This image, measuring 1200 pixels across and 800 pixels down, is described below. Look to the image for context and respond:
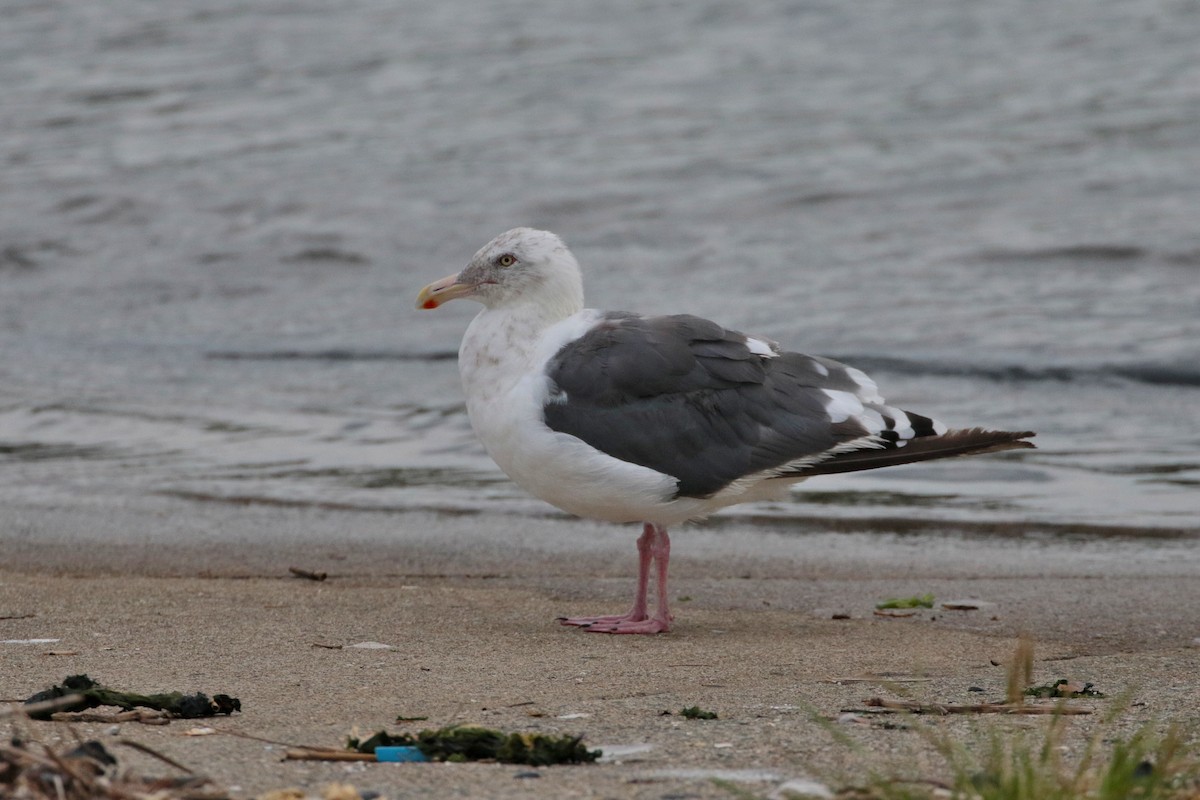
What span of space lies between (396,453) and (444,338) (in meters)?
3.35

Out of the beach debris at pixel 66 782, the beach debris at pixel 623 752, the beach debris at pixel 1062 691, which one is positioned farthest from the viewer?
the beach debris at pixel 1062 691

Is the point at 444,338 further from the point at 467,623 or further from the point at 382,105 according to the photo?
the point at 382,105

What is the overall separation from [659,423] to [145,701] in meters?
2.29

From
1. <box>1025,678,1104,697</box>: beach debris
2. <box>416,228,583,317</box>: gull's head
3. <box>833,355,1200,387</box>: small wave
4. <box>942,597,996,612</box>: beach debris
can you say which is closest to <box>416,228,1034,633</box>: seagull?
<box>416,228,583,317</box>: gull's head

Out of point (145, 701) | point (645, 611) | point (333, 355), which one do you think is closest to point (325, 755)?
point (145, 701)

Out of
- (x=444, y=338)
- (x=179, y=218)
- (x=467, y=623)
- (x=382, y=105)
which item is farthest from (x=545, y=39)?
(x=467, y=623)

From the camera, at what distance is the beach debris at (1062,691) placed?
4199mm

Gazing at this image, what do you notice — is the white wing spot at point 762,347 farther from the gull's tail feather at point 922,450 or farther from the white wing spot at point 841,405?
the gull's tail feather at point 922,450

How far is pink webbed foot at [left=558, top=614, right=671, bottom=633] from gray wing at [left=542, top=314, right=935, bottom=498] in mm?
455

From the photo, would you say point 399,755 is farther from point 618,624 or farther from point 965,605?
point 965,605

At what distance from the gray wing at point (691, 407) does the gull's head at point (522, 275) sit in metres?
0.30

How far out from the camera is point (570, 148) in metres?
18.5

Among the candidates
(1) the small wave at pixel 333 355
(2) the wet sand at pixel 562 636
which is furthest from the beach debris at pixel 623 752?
(1) the small wave at pixel 333 355

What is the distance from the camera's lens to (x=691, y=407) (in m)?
5.72
